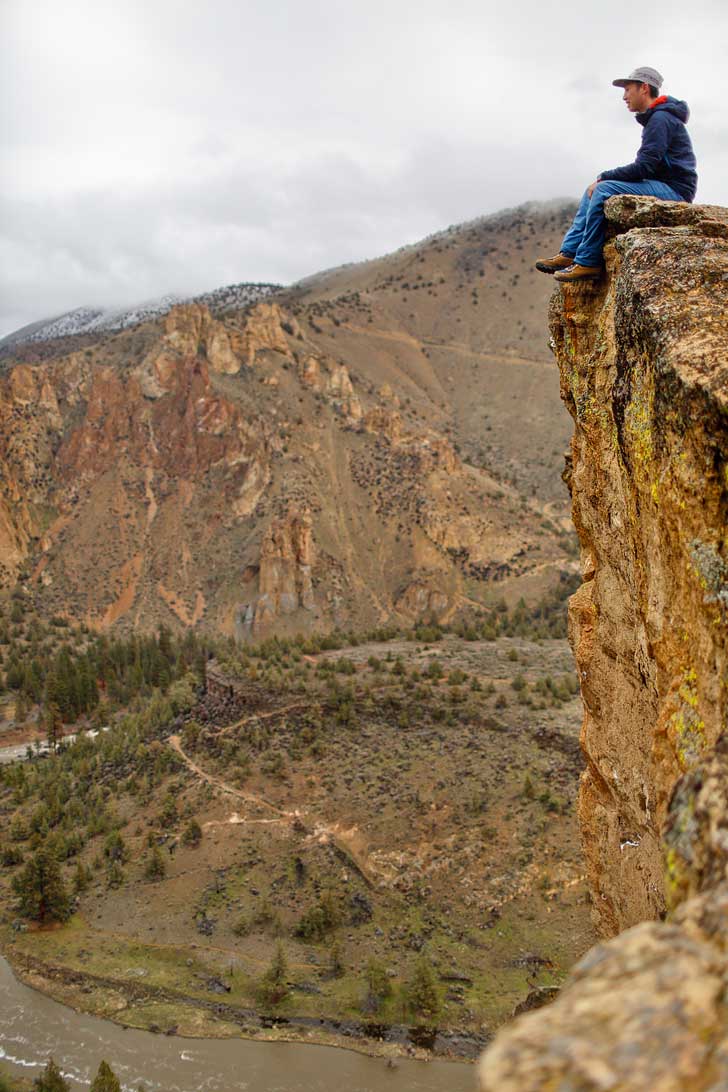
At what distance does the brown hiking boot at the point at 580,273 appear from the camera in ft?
29.6

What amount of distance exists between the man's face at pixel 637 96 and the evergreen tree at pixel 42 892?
33.0 m

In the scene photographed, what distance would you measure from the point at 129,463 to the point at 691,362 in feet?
275

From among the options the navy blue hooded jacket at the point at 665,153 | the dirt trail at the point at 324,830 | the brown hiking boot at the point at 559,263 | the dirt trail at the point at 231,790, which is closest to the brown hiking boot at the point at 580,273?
the brown hiking boot at the point at 559,263

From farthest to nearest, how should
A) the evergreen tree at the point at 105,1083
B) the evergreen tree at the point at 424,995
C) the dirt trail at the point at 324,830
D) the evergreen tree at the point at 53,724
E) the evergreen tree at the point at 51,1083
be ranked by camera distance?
the evergreen tree at the point at 53,724 < the dirt trail at the point at 324,830 < the evergreen tree at the point at 424,995 < the evergreen tree at the point at 51,1083 < the evergreen tree at the point at 105,1083

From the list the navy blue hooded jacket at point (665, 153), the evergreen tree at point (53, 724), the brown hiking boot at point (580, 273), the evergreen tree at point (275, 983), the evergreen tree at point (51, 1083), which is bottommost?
the evergreen tree at point (275, 983)

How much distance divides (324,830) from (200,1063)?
32.6ft

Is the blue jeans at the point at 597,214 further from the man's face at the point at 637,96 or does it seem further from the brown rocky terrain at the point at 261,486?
the brown rocky terrain at the point at 261,486

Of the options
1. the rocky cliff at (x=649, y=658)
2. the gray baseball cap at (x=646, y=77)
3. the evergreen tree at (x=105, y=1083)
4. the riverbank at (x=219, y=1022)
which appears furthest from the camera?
the riverbank at (x=219, y=1022)

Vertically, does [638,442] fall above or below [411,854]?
above

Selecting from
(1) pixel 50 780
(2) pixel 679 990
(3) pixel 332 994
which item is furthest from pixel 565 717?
(2) pixel 679 990

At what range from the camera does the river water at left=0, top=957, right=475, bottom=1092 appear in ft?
74.8

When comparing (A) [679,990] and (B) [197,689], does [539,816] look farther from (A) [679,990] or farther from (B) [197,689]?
(A) [679,990]

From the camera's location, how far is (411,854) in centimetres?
3012

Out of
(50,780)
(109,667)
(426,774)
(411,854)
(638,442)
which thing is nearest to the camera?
(638,442)
